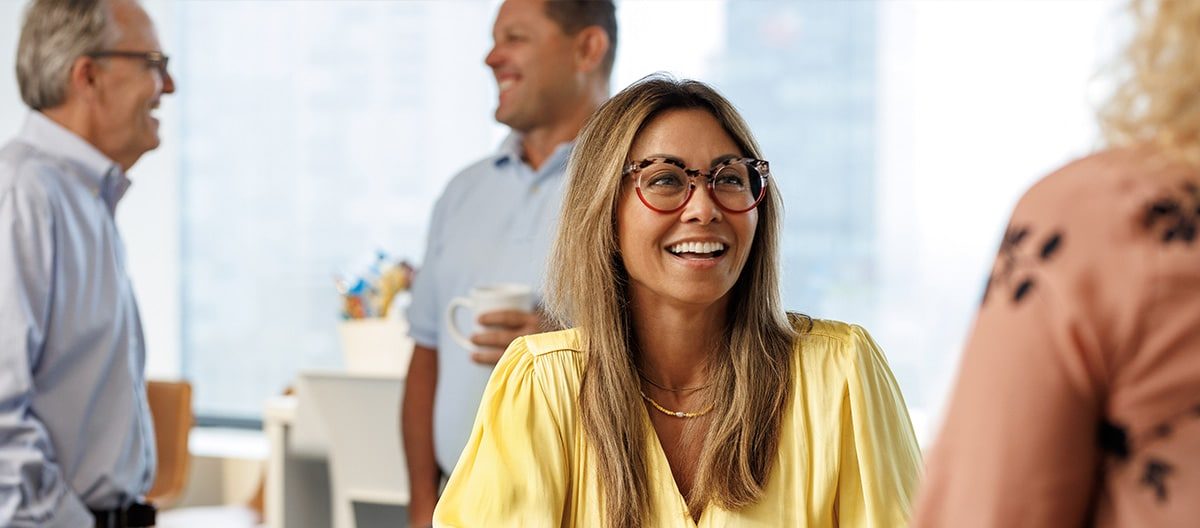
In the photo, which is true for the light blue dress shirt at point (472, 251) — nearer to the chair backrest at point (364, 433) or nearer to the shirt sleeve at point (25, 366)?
the chair backrest at point (364, 433)

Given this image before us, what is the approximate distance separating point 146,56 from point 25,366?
0.74 metres

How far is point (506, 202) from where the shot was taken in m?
2.67

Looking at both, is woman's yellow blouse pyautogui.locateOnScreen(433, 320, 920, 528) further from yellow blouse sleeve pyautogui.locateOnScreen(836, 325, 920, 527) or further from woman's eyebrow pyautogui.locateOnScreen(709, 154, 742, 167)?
woman's eyebrow pyautogui.locateOnScreen(709, 154, 742, 167)

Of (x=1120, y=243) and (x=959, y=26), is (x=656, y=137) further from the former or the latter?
(x=959, y=26)

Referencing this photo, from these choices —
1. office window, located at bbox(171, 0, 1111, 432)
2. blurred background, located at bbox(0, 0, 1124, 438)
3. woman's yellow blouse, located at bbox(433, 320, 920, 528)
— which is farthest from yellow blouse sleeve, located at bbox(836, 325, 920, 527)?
office window, located at bbox(171, 0, 1111, 432)

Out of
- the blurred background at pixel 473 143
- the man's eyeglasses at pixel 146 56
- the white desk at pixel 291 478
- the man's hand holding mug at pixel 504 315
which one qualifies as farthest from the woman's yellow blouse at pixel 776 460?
the blurred background at pixel 473 143

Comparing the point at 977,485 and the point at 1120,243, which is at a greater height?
the point at 1120,243

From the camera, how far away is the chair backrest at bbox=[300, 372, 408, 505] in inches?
130

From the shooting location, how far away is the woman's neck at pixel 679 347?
1677mm

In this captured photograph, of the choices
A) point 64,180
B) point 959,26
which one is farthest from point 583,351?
point 959,26

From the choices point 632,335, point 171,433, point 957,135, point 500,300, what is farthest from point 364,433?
point 957,135

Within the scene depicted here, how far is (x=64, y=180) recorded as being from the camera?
237cm

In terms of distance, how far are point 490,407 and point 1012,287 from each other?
923mm

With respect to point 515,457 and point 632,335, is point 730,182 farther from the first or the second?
point 515,457
